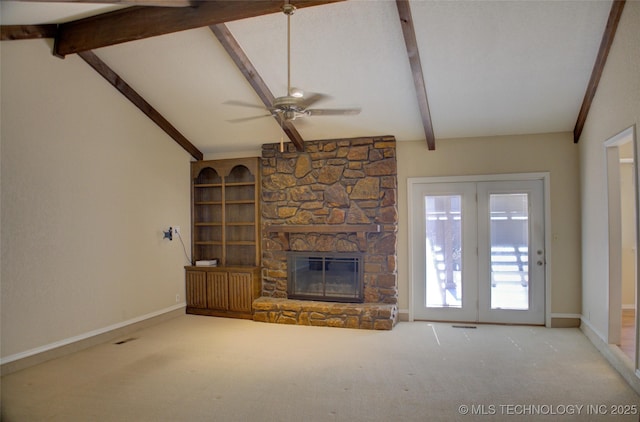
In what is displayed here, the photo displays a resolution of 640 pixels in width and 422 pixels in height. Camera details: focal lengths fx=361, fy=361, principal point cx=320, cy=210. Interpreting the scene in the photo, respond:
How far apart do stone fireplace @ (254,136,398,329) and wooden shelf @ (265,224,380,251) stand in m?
0.01

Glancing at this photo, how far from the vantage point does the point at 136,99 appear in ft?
15.8

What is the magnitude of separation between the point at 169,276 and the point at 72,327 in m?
1.58

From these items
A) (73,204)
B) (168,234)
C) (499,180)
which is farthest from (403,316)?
(73,204)

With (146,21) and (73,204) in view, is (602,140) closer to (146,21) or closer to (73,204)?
(146,21)

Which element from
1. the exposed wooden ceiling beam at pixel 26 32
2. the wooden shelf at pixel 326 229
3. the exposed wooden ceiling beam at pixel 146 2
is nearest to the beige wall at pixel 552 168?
the wooden shelf at pixel 326 229

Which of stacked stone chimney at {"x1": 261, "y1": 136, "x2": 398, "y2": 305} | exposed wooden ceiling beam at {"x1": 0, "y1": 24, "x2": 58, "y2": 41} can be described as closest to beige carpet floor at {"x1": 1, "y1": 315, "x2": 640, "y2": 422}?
stacked stone chimney at {"x1": 261, "y1": 136, "x2": 398, "y2": 305}

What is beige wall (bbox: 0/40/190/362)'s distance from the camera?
11.4 feet

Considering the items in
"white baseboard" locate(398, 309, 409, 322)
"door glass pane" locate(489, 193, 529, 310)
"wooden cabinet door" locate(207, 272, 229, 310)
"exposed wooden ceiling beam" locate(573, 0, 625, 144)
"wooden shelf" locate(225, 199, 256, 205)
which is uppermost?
"exposed wooden ceiling beam" locate(573, 0, 625, 144)

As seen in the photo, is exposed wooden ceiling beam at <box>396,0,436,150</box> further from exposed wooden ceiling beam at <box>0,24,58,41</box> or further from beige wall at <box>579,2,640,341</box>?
exposed wooden ceiling beam at <box>0,24,58,41</box>

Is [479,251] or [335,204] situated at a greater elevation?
[335,204]

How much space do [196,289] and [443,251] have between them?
3.83m

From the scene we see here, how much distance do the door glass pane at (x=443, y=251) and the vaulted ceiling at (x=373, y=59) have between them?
928mm

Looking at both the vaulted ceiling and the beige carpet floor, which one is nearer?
the beige carpet floor

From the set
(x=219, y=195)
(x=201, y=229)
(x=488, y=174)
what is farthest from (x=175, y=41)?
(x=488, y=174)
